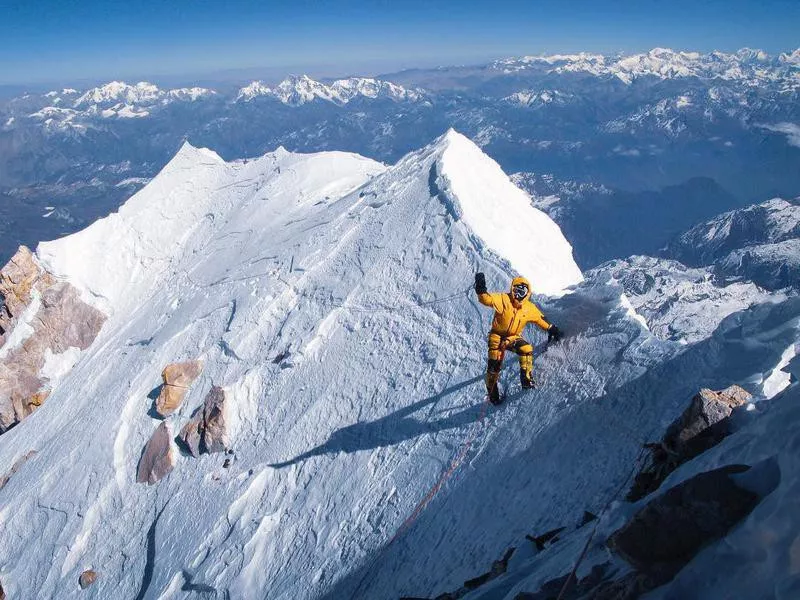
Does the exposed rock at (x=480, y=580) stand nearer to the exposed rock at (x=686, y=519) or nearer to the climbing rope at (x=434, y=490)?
the climbing rope at (x=434, y=490)

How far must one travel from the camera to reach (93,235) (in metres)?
32.8

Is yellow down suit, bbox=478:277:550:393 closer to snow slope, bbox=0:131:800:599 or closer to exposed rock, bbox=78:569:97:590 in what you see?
snow slope, bbox=0:131:800:599

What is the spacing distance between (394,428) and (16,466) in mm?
17293

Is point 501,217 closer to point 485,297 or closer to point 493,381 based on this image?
point 493,381

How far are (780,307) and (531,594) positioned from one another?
298 inches

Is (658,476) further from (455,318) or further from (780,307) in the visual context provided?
(455,318)

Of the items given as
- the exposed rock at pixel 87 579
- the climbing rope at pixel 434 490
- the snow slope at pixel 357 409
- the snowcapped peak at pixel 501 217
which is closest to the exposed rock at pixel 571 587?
the snow slope at pixel 357 409

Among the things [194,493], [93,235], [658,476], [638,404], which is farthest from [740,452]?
[93,235]

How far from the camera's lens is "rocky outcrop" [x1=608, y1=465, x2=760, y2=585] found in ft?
16.4

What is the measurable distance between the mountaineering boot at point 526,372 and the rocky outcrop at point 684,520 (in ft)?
18.2

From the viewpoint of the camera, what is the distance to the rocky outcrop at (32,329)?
2672cm

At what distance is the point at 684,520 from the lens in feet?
16.9

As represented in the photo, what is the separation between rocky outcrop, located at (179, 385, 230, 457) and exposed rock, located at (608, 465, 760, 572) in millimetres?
12820

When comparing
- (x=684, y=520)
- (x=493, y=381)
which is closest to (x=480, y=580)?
(x=493, y=381)
